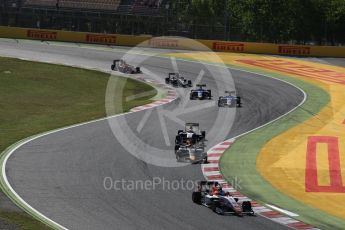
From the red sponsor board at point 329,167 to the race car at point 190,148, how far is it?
3.99 metres

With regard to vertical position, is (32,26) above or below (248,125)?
above

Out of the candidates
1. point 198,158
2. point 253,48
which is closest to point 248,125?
point 198,158

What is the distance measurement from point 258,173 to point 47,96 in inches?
752

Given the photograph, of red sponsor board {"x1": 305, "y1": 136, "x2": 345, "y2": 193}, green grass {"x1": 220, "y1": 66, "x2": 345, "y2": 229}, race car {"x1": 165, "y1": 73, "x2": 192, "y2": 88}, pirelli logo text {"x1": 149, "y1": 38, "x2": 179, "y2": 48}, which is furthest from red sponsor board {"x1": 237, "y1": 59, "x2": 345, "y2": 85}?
red sponsor board {"x1": 305, "y1": 136, "x2": 345, "y2": 193}

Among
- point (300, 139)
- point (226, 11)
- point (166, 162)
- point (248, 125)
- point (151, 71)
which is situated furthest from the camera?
point (226, 11)

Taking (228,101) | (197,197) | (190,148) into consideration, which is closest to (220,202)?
(197,197)

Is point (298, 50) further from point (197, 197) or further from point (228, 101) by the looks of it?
point (197, 197)

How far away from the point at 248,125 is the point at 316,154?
5.38 metres

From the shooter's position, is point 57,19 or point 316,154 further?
point 57,19

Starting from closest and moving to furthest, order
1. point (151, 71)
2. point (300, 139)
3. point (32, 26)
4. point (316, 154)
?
1. point (316, 154)
2. point (300, 139)
3. point (151, 71)
4. point (32, 26)

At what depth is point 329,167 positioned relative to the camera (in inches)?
1016

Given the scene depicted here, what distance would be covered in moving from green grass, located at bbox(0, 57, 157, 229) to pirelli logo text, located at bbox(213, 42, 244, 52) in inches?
584

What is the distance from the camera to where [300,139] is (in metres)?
30.1

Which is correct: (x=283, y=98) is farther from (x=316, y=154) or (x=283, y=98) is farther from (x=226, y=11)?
(x=226, y=11)
